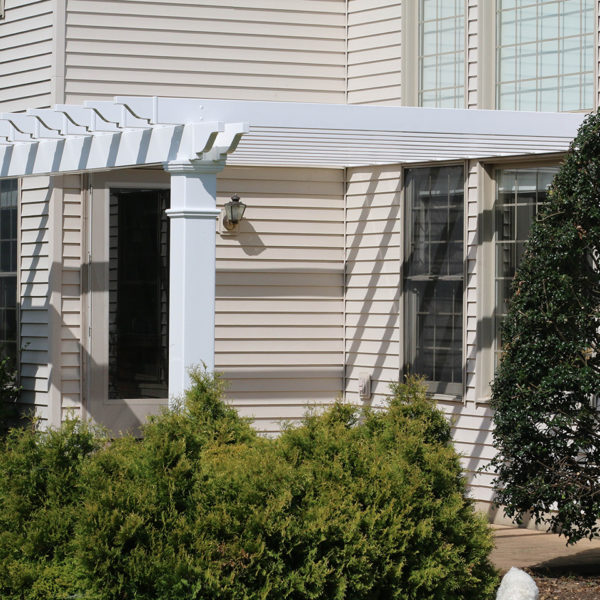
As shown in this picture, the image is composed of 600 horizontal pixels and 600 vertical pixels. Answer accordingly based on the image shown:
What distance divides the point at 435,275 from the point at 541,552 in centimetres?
260

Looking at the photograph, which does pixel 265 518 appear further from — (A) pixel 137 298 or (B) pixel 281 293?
(B) pixel 281 293

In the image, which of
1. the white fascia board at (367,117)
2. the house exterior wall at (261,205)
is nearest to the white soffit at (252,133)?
the white fascia board at (367,117)

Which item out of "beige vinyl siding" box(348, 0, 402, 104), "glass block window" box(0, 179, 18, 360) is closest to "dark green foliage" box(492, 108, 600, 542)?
"beige vinyl siding" box(348, 0, 402, 104)

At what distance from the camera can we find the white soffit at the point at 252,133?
6645mm

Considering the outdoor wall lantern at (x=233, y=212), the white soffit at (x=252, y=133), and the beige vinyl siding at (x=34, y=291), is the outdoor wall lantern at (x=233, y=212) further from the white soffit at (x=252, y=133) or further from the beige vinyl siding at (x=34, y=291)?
the beige vinyl siding at (x=34, y=291)

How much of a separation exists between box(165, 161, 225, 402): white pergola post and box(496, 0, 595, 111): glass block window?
2.96 m

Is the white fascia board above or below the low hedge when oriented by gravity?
above

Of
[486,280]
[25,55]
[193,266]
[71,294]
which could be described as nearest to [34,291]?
[71,294]

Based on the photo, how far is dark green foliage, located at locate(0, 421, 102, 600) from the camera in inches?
196

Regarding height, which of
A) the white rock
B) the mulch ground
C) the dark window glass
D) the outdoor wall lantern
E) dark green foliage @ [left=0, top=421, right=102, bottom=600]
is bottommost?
the mulch ground

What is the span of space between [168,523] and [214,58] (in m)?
5.64

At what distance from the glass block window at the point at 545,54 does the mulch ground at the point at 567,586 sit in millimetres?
3509

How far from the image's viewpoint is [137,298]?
9352 mm

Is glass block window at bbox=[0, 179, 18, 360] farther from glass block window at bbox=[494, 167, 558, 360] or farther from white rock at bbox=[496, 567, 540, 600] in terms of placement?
white rock at bbox=[496, 567, 540, 600]
